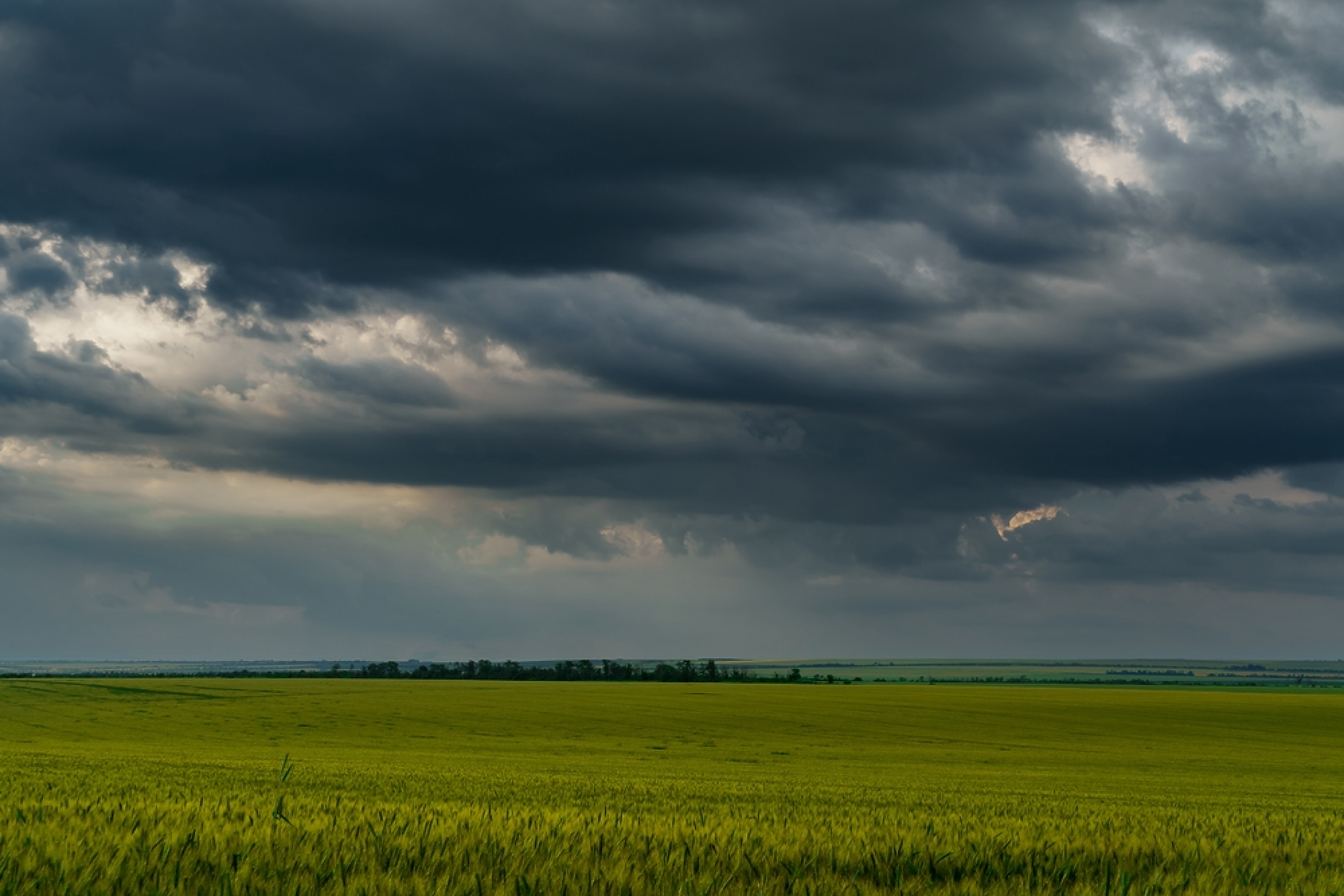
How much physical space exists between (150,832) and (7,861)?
3.78ft

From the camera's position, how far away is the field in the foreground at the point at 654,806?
4.48m

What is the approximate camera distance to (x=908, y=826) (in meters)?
7.22

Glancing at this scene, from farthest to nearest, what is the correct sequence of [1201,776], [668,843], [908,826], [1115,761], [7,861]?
[1115,761], [1201,776], [908,826], [668,843], [7,861]

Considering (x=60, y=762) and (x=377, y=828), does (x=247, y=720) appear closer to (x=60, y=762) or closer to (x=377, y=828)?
(x=60, y=762)

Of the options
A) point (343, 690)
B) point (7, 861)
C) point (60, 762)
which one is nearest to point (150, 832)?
point (7, 861)

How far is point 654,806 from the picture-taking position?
10266 mm

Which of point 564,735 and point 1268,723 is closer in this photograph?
point 564,735

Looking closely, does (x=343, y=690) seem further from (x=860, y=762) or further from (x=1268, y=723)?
(x=1268, y=723)

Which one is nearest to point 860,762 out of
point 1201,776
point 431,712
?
point 1201,776

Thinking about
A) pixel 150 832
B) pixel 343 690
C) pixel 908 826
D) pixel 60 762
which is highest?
pixel 150 832

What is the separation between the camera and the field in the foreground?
4.48 m

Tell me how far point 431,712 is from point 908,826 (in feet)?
246

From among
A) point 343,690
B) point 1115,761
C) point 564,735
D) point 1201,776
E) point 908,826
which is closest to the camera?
point 908,826

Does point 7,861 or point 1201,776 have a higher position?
point 7,861
